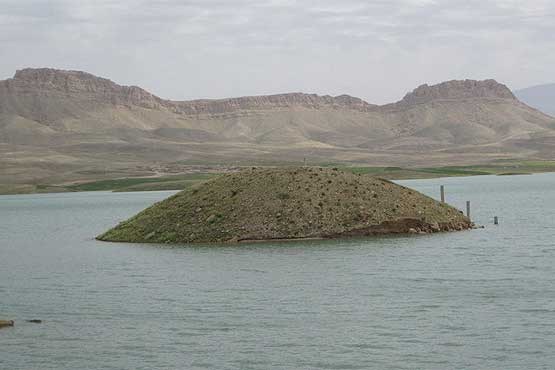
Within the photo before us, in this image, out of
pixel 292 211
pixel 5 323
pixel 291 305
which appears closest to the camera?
pixel 5 323

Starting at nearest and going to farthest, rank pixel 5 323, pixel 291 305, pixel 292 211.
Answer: pixel 5 323
pixel 291 305
pixel 292 211

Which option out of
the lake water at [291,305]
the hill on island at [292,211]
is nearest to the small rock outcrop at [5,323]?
the lake water at [291,305]

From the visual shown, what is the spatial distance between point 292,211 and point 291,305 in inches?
908

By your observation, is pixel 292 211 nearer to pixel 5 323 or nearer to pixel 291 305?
pixel 291 305

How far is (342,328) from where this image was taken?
29844mm

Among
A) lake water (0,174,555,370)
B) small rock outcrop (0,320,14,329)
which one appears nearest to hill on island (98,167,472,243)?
lake water (0,174,555,370)

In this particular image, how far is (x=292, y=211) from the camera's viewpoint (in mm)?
57156

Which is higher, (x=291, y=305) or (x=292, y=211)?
(x=292, y=211)

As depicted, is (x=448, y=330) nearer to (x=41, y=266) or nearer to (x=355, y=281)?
(x=355, y=281)

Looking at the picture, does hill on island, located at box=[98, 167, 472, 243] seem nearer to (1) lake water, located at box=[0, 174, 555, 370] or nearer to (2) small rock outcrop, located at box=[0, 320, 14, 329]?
(1) lake water, located at box=[0, 174, 555, 370]

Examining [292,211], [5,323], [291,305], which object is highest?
[292,211]

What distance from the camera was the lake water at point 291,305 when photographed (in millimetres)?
26719

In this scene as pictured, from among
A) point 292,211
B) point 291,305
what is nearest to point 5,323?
point 291,305

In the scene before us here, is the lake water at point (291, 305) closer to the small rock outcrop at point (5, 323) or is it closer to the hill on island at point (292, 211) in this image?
the small rock outcrop at point (5, 323)
